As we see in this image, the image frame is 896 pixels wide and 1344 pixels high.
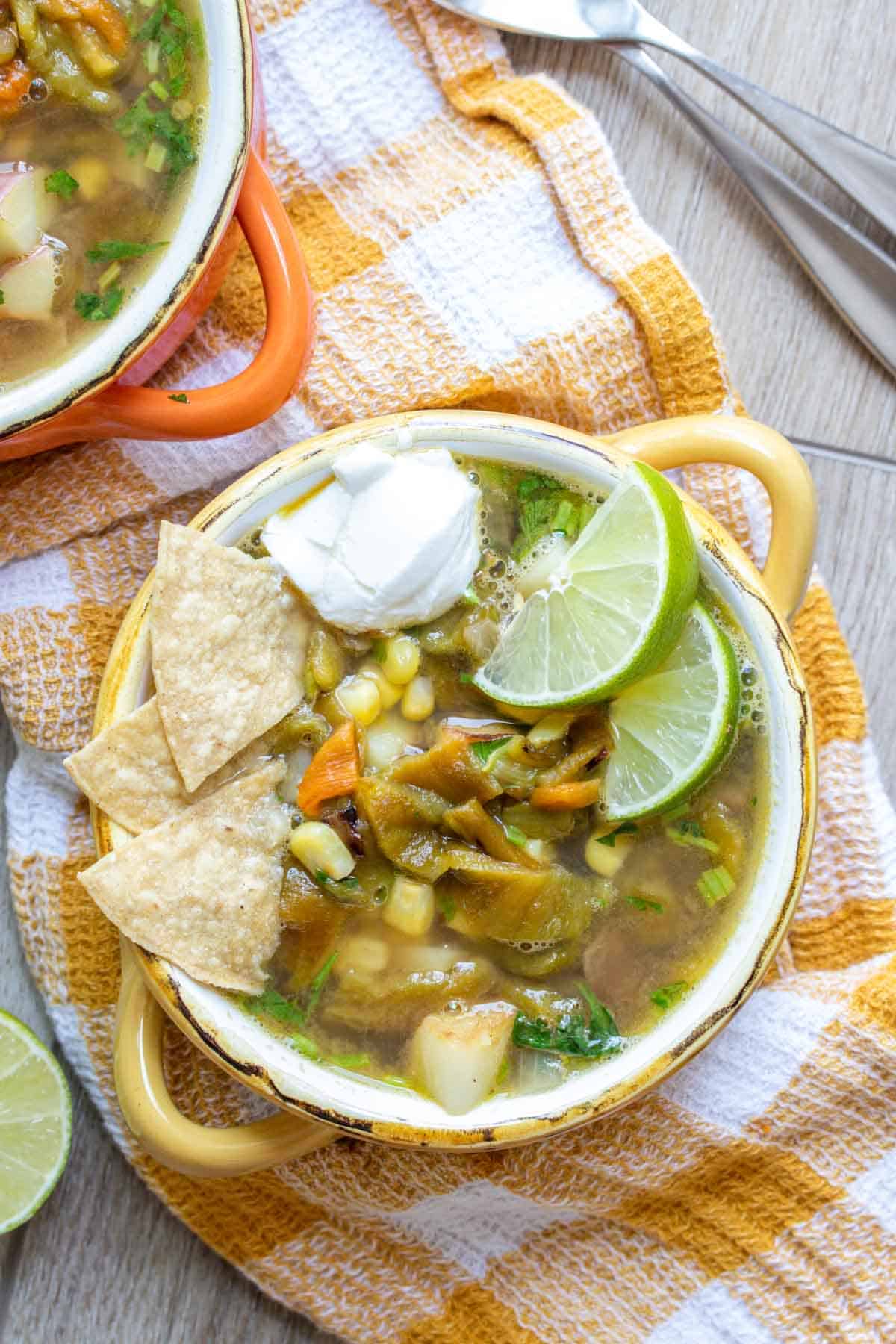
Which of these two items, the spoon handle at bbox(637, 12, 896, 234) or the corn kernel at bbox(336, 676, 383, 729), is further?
the spoon handle at bbox(637, 12, 896, 234)

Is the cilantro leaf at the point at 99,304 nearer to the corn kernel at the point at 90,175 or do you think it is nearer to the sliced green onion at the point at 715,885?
the corn kernel at the point at 90,175

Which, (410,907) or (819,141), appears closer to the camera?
(410,907)

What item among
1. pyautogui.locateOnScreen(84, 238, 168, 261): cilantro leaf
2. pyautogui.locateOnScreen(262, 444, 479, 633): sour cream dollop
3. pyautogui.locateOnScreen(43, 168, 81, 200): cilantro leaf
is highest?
pyautogui.locateOnScreen(43, 168, 81, 200): cilantro leaf

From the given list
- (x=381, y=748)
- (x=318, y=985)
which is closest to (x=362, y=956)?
(x=318, y=985)

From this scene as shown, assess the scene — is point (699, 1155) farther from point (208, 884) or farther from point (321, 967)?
point (208, 884)

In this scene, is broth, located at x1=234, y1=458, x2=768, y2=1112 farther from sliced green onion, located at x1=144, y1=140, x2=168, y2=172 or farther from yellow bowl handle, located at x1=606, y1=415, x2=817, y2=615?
sliced green onion, located at x1=144, y1=140, x2=168, y2=172

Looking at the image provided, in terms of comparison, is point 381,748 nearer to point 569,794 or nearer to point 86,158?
point 569,794

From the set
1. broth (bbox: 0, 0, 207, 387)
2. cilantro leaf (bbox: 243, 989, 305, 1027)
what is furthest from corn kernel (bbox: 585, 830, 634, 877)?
broth (bbox: 0, 0, 207, 387)

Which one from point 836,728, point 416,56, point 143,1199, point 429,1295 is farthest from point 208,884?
point 416,56
